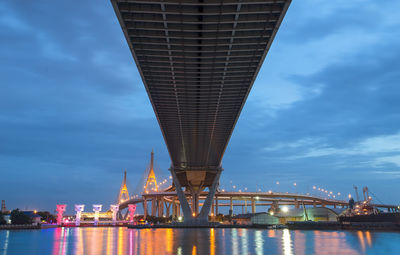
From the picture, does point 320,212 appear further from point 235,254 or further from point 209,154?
point 235,254

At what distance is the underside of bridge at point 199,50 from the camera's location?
24703mm

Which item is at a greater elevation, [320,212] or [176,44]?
[176,44]

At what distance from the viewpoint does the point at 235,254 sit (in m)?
22.1

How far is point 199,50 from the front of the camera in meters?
31.6

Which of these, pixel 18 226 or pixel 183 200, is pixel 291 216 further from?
pixel 18 226

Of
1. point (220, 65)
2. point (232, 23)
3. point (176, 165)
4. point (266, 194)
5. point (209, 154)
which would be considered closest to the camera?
point (232, 23)

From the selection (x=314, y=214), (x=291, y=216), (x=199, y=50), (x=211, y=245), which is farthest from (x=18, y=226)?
(x=314, y=214)

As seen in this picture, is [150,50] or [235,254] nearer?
[235,254]

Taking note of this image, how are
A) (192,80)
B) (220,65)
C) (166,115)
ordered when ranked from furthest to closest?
(166,115) < (192,80) < (220,65)

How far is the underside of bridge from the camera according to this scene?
2470 centimetres

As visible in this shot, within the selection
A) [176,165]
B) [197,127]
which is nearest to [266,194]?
[176,165]

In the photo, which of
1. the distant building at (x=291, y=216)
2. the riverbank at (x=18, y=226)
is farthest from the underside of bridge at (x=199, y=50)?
the riverbank at (x=18, y=226)

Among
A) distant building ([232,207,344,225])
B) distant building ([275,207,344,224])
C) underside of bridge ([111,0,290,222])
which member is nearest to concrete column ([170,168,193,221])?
distant building ([232,207,344,225])

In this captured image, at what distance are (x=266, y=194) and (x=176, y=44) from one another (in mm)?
136929
